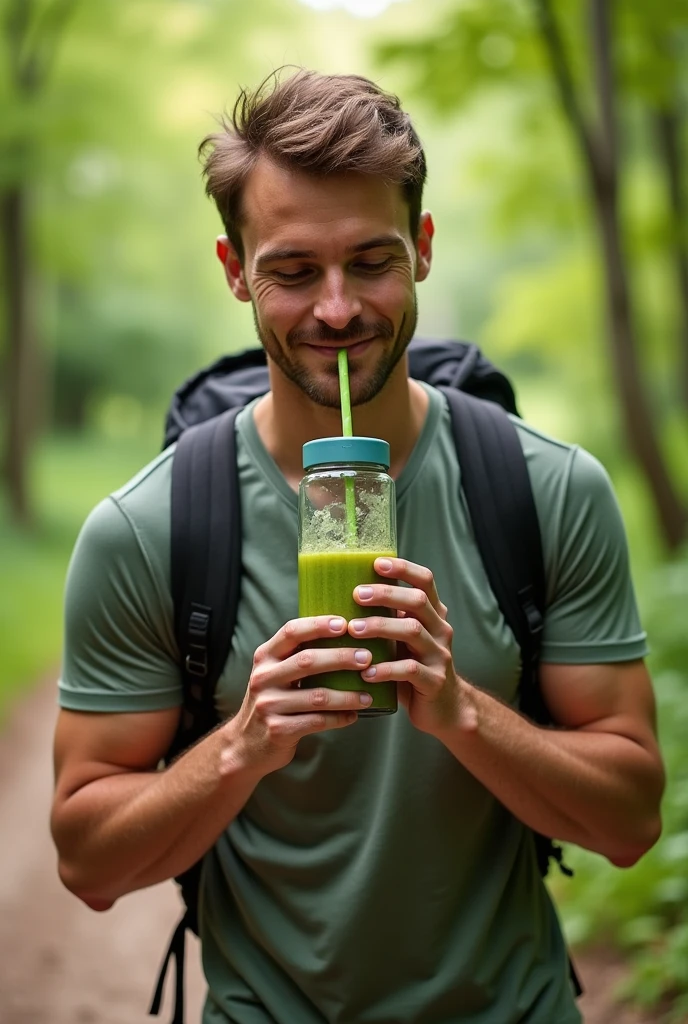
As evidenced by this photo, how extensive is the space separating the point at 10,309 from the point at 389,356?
15.8 meters

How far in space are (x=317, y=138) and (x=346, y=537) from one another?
3.13ft

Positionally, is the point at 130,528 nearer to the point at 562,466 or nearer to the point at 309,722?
the point at 309,722

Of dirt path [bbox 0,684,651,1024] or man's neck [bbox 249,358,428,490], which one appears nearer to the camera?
man's neck [bbox 249,358,428,490]

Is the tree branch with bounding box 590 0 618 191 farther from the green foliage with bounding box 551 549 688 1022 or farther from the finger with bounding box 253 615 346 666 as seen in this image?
the finger with bounding box 253 615 346 666

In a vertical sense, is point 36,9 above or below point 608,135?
above

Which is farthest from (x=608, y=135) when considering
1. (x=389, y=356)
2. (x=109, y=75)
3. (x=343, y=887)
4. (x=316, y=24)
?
(x=316, y=24)

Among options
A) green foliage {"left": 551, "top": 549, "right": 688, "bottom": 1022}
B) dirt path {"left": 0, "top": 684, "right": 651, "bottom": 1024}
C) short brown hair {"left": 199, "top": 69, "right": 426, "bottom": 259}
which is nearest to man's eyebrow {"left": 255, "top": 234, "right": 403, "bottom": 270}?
short brown hair {"left": 199, "top": 69, "right": 426, "bottom": 259}

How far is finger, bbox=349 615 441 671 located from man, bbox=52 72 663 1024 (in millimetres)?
419

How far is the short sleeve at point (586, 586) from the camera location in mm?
2766

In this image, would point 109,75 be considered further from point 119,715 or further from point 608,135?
point 119,715

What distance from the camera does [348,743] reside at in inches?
106

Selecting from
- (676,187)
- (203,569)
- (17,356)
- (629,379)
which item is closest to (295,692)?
(203,569)

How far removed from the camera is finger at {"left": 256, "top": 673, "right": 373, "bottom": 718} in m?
2.19

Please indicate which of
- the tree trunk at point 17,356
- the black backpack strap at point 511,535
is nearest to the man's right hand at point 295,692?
the black backpack strap at point 511,535
